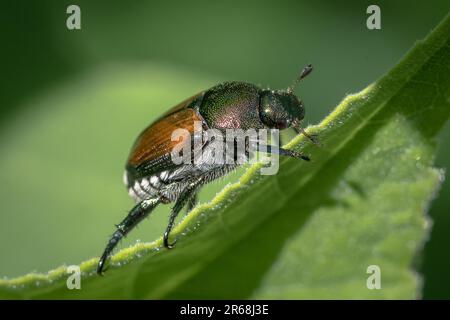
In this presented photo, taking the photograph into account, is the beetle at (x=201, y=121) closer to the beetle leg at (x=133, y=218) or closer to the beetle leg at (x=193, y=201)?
the beetle leg at (x=193, y=201)

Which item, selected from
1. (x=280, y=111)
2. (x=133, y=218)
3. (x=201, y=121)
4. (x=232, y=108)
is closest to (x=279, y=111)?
(x=280, y=111)

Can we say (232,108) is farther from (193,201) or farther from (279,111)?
(193,201)

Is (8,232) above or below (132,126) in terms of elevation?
below

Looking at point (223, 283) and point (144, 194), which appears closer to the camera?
point (223, 283)

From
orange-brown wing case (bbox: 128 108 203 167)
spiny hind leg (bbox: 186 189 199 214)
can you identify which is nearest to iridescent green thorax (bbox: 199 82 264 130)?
orange-brown wing case (bbox: 128 108 203 167)
